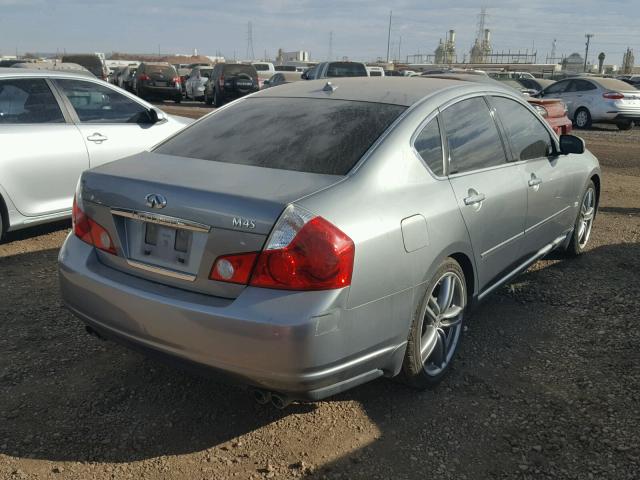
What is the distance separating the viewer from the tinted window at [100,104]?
6.16 metres

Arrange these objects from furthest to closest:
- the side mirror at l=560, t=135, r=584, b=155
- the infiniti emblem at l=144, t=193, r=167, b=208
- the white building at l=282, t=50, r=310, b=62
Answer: the white building at l=282, t=50, r=310, b=62 < the side mirror at l=560, t=135, r=584, b=155 < the infiniti emblem at l=144, t=193, r=167, b=208

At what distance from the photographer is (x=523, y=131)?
175 inches

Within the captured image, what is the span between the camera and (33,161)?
5.60m

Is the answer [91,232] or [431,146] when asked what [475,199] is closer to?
[431,146]

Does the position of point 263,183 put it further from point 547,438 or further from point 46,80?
point 46,80

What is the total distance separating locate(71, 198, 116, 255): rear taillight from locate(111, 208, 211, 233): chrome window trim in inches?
6.3

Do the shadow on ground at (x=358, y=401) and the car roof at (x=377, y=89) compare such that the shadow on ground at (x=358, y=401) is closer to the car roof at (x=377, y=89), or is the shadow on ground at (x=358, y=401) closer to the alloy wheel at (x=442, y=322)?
the alloy wheel at (x=442, y=322)

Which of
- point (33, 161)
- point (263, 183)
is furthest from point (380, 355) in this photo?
point (33, 161)

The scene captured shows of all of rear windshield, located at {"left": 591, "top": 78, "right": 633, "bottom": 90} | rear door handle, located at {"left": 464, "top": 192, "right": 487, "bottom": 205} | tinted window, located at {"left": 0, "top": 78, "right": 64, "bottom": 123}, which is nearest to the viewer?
rear door handle, located at {"left": 464, "top": 192, "right": 487, "bottom": 205}

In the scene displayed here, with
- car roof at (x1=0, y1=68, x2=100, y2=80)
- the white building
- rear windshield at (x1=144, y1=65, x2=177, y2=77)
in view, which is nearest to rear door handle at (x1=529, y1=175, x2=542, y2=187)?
car roof at (x1=0, y1=68, x2=100, y2=80)

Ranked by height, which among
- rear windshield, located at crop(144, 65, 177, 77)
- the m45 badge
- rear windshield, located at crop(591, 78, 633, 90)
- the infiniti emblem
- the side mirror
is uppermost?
rear windshield, located at crop(591, 78, 633, 90)

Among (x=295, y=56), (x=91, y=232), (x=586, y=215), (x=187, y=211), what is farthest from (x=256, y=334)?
(x=295, y=56)

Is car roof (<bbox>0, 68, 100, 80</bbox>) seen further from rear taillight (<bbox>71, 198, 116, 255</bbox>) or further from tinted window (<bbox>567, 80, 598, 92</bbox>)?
tinted window (<bbox>567, 80, 598, 92</bbox>)

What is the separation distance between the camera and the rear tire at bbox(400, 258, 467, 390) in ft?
10.1
